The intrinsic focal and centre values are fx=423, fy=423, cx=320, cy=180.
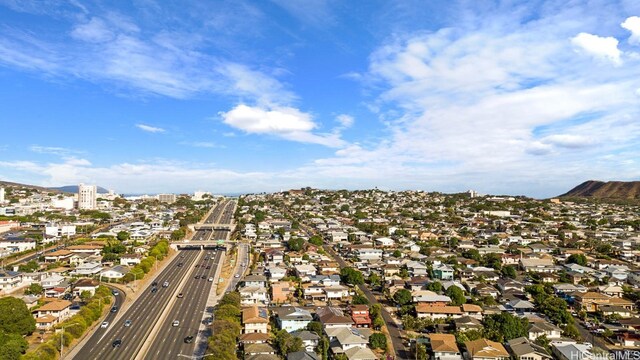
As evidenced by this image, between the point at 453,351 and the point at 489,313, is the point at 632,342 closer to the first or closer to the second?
the point at 489,313

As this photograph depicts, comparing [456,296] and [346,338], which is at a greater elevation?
[456,296]

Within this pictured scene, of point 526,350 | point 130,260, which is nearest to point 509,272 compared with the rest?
point 526,350

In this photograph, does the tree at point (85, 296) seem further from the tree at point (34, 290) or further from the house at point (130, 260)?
the house at point (130, 260)

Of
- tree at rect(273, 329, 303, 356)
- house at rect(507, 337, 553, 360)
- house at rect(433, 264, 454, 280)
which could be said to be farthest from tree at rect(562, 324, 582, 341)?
tree at rect(273, 329, 303, 356)

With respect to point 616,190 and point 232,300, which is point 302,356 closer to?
point 232,300

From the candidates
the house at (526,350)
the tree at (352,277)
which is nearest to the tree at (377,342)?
the house at (526,350)

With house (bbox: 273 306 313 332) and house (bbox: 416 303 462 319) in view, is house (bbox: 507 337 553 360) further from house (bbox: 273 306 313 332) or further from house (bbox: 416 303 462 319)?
house (bbox: 273 306 313 332)

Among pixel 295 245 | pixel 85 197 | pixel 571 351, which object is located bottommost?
pixel 571 351
